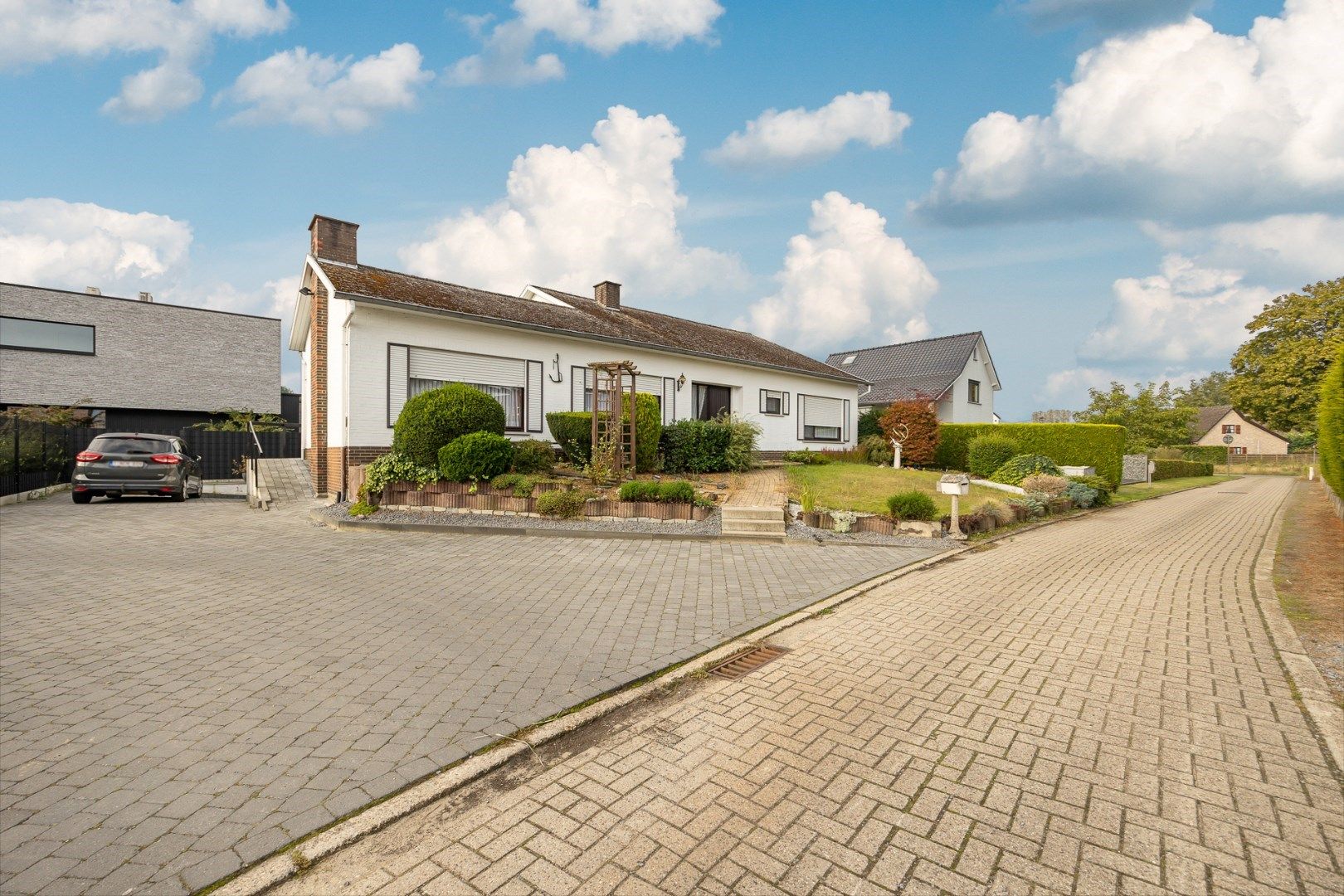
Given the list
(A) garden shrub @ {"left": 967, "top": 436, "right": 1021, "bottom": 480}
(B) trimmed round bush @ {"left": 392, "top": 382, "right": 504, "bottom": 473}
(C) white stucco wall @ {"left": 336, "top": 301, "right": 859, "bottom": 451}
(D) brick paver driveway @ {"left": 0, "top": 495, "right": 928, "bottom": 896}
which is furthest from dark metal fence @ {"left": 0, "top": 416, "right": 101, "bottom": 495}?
(A) garden shrub @ {"left": 967, "top": 436, "right": 1021, "bottom": 480}

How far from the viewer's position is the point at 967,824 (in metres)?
2.72

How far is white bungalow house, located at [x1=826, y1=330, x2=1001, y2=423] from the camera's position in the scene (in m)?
30.4

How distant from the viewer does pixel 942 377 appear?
30.8 m

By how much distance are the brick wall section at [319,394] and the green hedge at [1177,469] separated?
32.4m

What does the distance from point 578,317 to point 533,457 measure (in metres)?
6.92

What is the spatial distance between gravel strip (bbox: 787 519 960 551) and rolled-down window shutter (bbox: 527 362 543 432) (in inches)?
289

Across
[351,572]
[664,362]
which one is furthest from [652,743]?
[664,362]

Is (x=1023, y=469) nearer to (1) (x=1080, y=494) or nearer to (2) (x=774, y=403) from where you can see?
(1) (x=1080, y=494)

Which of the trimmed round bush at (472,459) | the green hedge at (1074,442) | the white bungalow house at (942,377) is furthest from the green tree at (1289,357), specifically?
the trimmed round bush at (472,459)

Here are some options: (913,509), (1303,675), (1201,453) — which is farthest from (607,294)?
(1201,453)

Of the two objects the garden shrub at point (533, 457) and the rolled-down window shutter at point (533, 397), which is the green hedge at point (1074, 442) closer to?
the rolled-down window shutter at point (533, 397)

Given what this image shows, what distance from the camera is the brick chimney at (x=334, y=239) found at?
14.1 metres

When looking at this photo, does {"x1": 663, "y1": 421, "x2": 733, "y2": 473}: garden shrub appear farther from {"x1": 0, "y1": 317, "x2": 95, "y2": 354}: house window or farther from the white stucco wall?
{"x1": 0, "y1": 317, "x2": 95, "y2": 354}: house window

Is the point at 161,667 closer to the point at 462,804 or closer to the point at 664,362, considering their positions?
the point at 462,804
